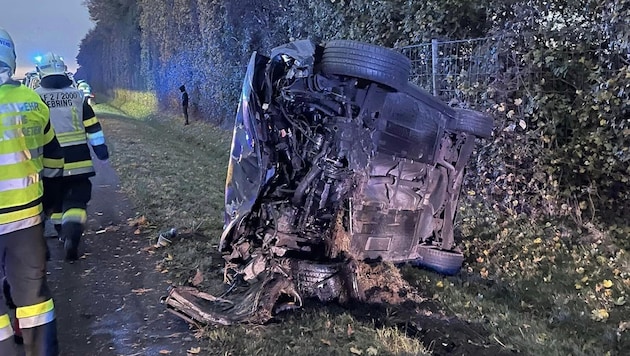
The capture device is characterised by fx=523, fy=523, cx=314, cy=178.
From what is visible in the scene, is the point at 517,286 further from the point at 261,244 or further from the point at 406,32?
the point at 406,32

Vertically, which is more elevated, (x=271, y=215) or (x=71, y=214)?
(x=271, y=215)

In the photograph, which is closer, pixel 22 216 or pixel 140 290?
pixel 22 216

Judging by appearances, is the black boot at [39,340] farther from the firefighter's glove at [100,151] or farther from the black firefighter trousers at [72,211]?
the firefighter's glove at [100,151]

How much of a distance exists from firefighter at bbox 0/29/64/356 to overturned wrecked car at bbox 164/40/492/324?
934 millimetres

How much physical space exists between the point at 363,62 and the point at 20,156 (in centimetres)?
215

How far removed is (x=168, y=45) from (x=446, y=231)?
22.7m

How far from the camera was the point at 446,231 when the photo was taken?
4.48m

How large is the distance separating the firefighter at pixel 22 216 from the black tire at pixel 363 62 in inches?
72.4

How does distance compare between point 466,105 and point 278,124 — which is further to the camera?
point 466,105

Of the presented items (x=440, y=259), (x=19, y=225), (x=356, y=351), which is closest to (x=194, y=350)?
(x=356, y=351)

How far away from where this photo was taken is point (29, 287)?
2924 millimetres

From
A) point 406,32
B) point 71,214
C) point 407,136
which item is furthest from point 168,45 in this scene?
point 407,136

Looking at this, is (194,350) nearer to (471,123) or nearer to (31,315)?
(31,315)

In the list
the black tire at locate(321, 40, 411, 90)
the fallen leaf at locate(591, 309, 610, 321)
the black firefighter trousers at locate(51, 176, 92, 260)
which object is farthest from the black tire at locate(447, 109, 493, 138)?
the black firefighter trousers at locate(51, 176, 92, 260)
